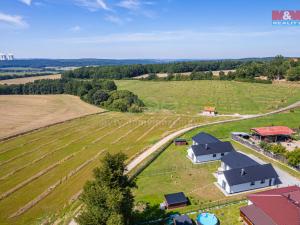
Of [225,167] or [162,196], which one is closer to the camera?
[162,196]

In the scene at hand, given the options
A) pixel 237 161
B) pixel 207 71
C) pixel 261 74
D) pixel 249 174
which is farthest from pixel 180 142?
pixel 207 71

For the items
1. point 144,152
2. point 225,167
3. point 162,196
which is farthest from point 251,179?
point 144,152

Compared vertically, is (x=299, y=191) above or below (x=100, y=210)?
below

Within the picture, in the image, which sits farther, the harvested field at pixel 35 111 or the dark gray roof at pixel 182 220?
the harvested field at pixel 35 111

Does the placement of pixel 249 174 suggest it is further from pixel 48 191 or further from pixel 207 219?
pixel 48 191

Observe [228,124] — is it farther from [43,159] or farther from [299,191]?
[43,159]

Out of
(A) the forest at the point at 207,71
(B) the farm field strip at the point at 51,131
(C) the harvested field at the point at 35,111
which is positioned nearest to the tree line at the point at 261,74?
(A) the forest at the point at 207,71

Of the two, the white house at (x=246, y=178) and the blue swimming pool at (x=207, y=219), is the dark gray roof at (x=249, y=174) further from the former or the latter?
the blue swimming pool at (x=207, y=219)

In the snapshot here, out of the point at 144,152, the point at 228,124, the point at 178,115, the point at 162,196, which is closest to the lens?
the point at 162,196
